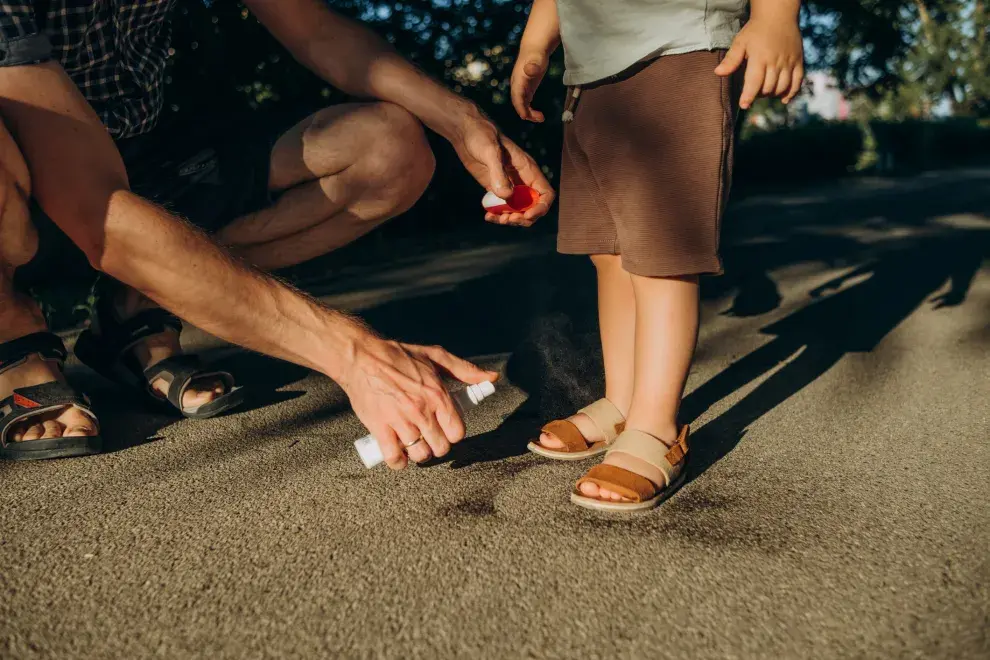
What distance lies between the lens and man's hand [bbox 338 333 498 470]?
143cm

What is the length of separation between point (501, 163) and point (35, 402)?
1.13 m

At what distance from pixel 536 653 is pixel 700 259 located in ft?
2.99

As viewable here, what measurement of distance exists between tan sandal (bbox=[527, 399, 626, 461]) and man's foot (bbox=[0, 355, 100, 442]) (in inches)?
38.6

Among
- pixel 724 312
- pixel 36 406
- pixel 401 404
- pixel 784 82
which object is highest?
pixel 784 82

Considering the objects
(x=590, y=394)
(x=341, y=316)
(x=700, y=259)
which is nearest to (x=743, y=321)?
(x=590, y=394)

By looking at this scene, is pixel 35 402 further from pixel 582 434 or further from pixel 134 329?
pixel 582 434

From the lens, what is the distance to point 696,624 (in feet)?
3.81

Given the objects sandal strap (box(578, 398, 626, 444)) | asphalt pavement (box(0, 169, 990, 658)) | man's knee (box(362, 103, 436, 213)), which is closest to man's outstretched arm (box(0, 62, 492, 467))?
asphalt pavement (box(0, 169, 990, 658))

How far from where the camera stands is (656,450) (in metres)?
1.68

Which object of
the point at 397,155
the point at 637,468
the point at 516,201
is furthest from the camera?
the point at 397,155

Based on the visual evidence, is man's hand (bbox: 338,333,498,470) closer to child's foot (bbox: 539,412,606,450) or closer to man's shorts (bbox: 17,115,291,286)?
child's foot (bbox: 539,412,606,450)

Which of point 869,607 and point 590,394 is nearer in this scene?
point 869,607

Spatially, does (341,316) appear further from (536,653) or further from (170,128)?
(170,128)

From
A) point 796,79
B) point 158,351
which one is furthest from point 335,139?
point 796,79
